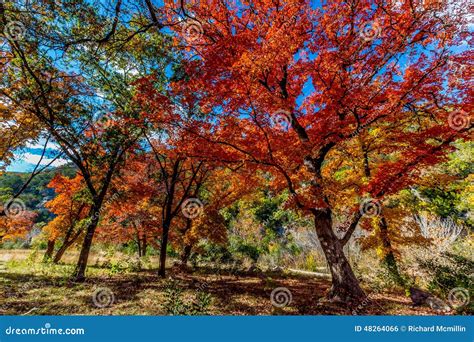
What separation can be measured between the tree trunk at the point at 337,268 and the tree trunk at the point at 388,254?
3.69m

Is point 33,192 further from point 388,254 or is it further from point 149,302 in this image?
point 388,254

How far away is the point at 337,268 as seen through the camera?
25.8ft

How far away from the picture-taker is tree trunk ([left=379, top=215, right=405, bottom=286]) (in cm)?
1060

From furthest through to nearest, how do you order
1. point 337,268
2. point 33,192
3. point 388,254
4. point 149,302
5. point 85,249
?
point 33,192 < point 388,254 < point 85,249 < point 337,268 < point 149,302

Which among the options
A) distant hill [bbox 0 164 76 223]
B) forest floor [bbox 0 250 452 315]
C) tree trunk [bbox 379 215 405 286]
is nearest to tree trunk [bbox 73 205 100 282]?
forest floor [bbox 0 250 452 315]

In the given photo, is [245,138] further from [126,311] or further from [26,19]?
[26,19]

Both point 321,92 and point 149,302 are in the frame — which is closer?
point 149,302

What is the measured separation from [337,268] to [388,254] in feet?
15.4

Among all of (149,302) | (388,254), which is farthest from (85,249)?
(388,254)

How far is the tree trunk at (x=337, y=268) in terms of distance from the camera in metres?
7.62

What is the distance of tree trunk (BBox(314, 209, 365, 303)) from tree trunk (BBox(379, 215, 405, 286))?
3688 mm

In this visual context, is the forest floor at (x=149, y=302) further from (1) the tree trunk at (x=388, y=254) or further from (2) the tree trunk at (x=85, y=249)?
(1) the tree trunk at (x=388, y=254)

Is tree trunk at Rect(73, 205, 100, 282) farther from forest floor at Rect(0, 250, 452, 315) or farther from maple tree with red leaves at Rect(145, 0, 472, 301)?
maple tree with red leaves at Rect(145, 0, 472, 301)

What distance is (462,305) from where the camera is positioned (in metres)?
7.28
